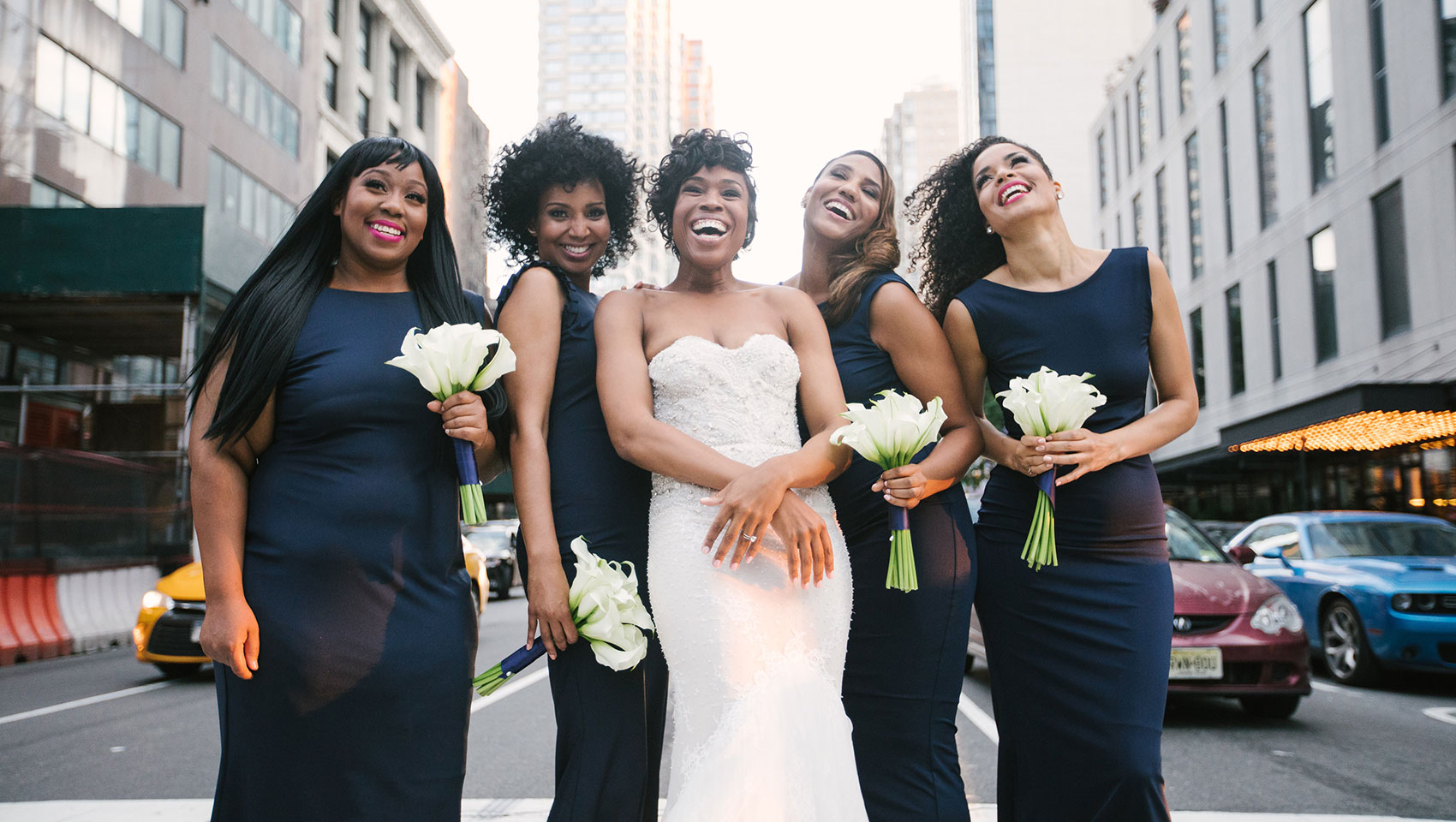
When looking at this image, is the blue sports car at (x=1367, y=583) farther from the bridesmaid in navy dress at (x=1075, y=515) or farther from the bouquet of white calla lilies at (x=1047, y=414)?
the bouquet of white calla lilies at (x=1047, y=414)

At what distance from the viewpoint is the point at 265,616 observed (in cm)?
236

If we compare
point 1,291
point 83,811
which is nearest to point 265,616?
point 83,811

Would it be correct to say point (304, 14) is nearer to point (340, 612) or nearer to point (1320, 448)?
point (1320, 448)

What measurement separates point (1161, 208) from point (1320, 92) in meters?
12.8

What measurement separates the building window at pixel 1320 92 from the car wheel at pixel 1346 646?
58.3ft

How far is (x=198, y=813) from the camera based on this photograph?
461 centimetres

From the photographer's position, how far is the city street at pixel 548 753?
475 cm

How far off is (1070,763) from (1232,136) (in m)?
30.8

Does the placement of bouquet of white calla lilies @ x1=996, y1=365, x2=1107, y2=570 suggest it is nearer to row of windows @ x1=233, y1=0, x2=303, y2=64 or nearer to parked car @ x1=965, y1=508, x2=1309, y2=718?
Result: parked car @ x1=965, y1=508, x2=1309, y2=718

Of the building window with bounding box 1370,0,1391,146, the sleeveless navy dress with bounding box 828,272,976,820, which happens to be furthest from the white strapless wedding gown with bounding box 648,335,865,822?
the building window with bounding box 1370,0,1391,146

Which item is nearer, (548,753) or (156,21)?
(548,753)

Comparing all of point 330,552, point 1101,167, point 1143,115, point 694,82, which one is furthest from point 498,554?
point 694,82

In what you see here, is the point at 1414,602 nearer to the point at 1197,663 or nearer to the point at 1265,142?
the point at 1197,663

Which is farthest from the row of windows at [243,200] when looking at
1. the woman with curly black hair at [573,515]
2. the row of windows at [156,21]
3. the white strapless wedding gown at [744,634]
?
the white strapless wedding gown at [744,634]
